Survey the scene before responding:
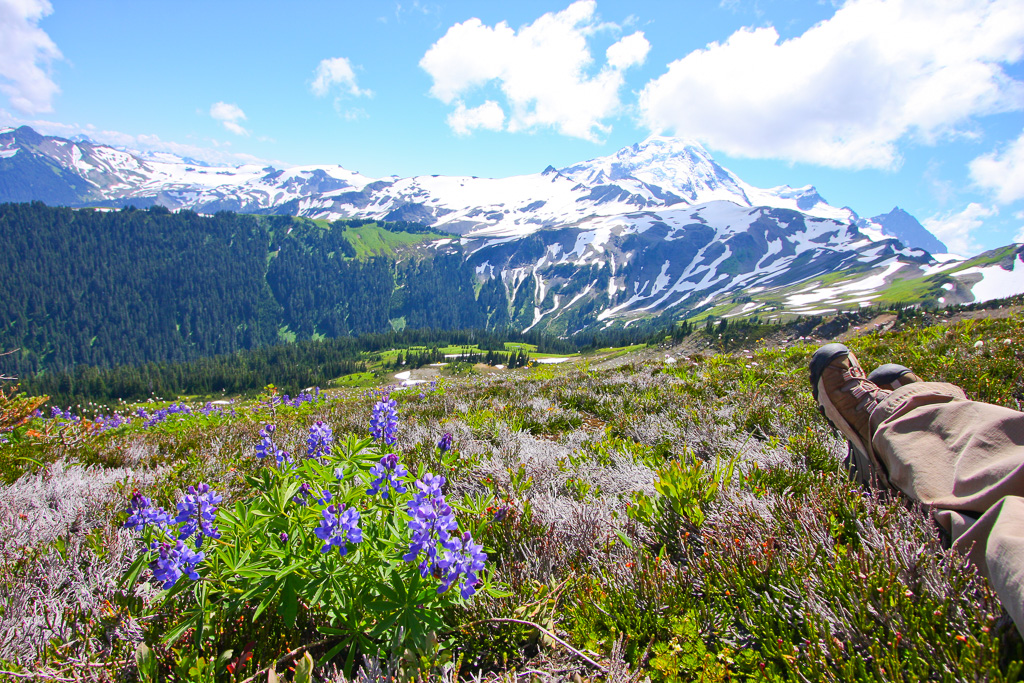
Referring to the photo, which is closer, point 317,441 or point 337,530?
point 337,530

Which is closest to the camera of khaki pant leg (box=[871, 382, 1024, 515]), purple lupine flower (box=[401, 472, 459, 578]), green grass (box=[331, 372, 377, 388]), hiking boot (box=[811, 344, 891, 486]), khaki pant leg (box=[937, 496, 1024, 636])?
khaki pant leg (box=[937, 496, 1024, 636])

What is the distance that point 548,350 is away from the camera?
182125 millimetres

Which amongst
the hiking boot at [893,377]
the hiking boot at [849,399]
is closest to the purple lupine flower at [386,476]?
the hiking boot at [849,399]

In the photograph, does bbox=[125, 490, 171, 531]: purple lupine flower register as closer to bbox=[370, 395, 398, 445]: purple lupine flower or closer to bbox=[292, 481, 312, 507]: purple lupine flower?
bbox=[292, 481, 312, 507]: purple lupine flower

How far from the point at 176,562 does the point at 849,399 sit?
5440 millimetres

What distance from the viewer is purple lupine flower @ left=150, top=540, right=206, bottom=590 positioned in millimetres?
2051

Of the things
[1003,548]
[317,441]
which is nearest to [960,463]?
[1003,548]

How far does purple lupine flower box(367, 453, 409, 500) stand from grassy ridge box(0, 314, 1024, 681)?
172 millimetres

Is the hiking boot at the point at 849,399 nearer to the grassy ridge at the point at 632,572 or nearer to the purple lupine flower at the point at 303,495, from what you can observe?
the grassy ridge at the point at 632,572

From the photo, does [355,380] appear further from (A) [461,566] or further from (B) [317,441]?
(A) [461,566]

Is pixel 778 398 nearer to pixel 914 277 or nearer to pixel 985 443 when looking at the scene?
pixel 985 443

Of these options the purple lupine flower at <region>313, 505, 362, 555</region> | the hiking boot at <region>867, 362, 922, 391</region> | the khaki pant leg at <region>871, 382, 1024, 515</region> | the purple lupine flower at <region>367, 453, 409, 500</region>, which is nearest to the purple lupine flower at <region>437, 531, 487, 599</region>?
the purple lupine flower at <region>313, 505, 362, 555</region>

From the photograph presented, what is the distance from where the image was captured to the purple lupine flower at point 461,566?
A: 1938 mm

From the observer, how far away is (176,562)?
2.11 m
